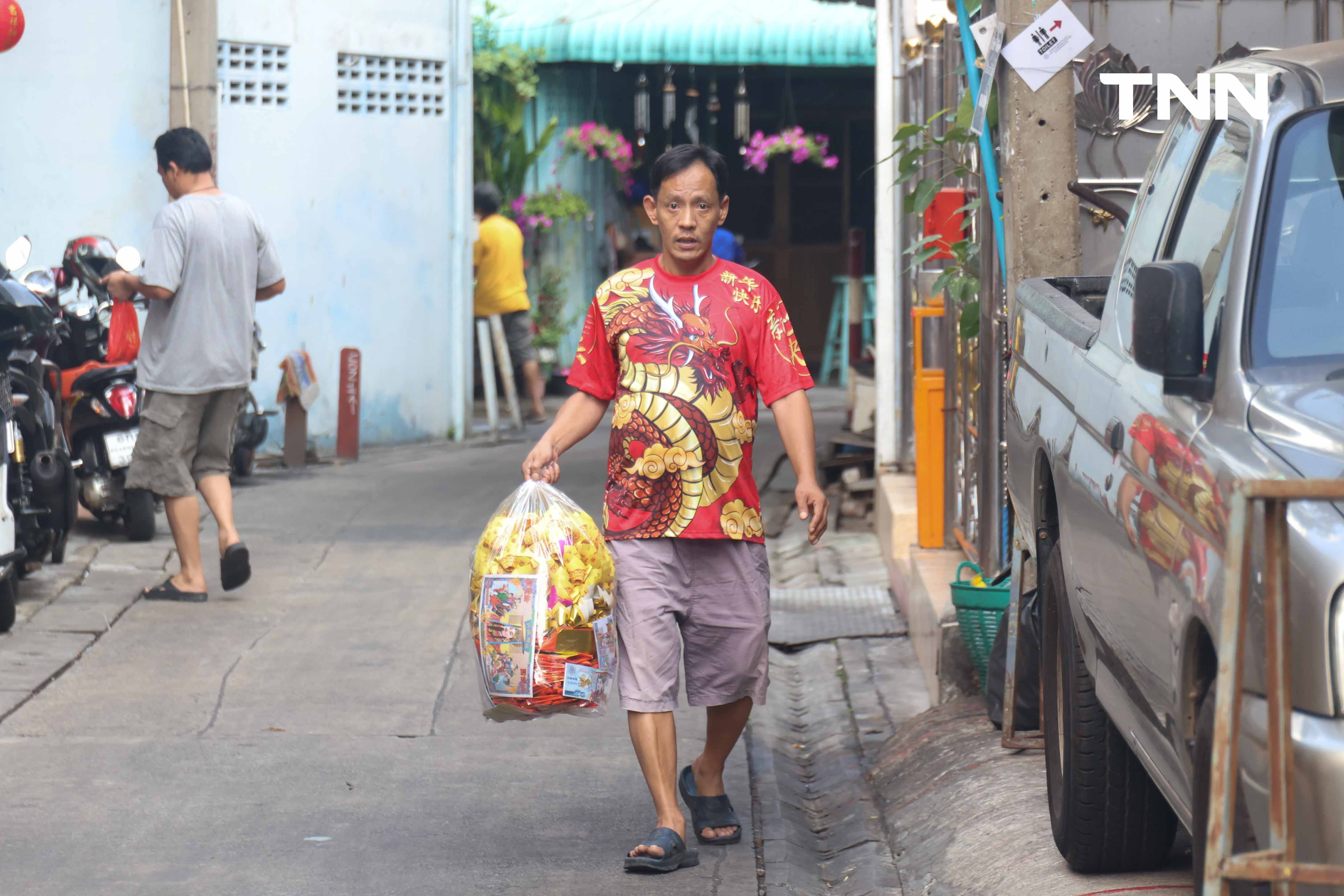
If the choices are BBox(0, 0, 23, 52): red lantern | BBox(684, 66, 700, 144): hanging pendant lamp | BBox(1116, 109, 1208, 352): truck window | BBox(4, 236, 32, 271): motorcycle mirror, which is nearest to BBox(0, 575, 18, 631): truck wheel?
BBox(4, 236, 32, 271): motorcycle mirror

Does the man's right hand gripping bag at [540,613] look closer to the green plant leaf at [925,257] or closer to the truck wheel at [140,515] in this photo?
the green plant leaf at [925,257]

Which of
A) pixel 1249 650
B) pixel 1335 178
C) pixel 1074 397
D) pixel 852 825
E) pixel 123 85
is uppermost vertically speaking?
pixel 123 85

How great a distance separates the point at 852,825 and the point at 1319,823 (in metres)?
3.00

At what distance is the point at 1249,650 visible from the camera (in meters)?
2.40

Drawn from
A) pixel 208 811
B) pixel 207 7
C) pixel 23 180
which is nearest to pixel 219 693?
pixel 208 811

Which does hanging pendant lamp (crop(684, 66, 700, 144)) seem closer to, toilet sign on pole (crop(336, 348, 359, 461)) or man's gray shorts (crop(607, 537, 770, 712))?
toilet sign on pole (crop(336, 348, 359, 461))

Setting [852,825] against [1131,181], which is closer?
[852,825]

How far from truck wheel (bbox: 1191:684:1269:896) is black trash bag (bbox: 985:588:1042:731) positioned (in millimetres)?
1871

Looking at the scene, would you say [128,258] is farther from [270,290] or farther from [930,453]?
[930,453]

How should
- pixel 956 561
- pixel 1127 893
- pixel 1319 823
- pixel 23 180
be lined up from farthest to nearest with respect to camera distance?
pixel 23 180 → pixel 956 561 → pixel 1127 893 → pixel 1319 823

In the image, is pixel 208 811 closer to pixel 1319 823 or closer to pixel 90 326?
pixel 1319 823

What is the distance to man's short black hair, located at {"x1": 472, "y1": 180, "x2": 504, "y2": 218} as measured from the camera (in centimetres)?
1470

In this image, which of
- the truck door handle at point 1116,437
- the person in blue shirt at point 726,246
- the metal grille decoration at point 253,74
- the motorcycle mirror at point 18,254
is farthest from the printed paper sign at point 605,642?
the person in blue shirt at point 726,246

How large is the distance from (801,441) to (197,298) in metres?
4.03
